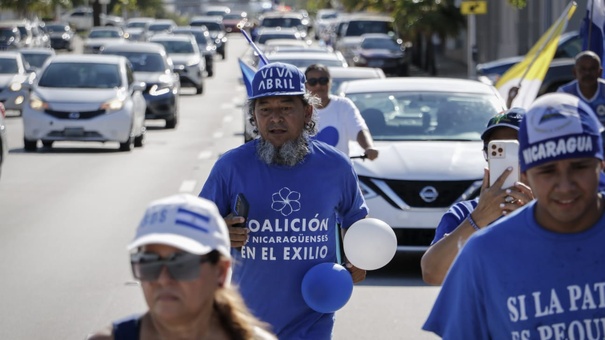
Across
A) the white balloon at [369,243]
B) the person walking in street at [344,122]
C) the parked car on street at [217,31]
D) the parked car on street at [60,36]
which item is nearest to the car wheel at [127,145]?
the person walking in street at [344,122]

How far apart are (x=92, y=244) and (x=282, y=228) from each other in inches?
304

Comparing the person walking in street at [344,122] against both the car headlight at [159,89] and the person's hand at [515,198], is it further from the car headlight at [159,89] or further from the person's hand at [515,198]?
the car headlight at [159,89]

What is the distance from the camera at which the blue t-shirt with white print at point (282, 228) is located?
19.4ft

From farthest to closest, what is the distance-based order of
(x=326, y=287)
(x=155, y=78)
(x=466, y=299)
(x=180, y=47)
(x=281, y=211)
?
(x=180, y=47) → (x=155, y=78) → (x=281, y=211) → (x=326, y=287) → (x=466, y=299)

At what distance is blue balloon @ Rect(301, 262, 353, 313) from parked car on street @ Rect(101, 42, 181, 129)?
77.5 ft

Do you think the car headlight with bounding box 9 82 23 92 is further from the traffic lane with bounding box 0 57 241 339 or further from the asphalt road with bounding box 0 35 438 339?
the asphalt road with bounding box 0 35 438 339

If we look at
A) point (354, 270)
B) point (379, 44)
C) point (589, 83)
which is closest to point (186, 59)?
point (379, 44)

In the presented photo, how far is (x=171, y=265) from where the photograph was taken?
3.42 m

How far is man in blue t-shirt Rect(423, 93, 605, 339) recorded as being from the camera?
12.7ft

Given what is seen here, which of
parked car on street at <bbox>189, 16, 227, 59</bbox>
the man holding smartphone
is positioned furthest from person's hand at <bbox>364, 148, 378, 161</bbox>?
parked car on street at <bbox>189, 16, 227, 59</bbox>

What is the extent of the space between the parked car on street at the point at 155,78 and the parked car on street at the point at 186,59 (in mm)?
9035

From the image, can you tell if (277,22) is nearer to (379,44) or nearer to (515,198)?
(379,44)

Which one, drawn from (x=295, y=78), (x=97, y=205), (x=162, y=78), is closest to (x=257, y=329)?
(x=295, y=78)

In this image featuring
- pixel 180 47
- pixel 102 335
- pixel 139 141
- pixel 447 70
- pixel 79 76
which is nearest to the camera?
pixel 102 335
